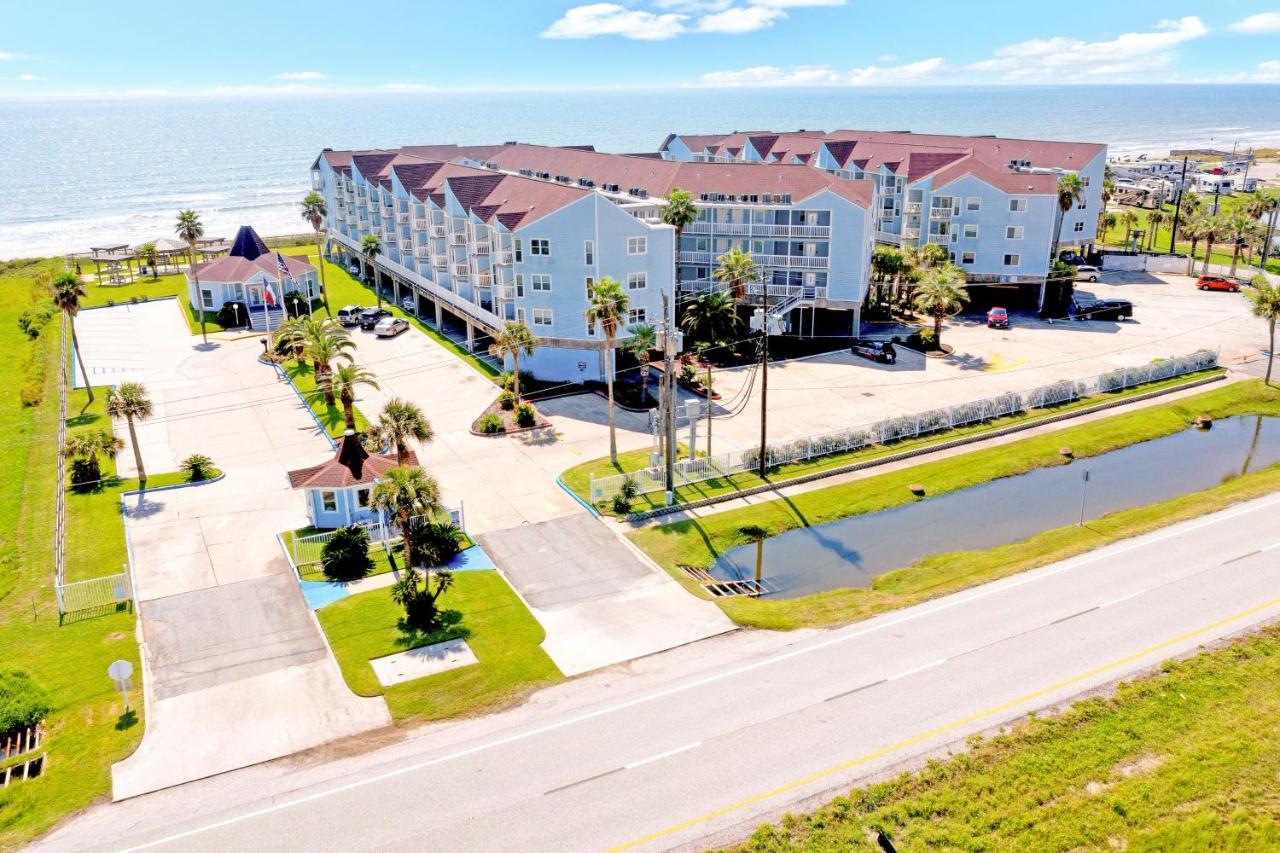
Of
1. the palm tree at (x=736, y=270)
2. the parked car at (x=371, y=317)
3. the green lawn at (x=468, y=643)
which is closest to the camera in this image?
the green lawn at (x=468, y=643)

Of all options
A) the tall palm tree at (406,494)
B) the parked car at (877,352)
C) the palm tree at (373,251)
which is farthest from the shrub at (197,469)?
the parked car at (877,352)

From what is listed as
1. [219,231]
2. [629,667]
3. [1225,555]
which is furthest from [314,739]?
[219,231]

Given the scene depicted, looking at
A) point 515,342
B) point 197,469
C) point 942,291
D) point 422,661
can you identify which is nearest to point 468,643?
point 422,661

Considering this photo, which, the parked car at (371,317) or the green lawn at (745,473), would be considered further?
the parked car at (371,317)

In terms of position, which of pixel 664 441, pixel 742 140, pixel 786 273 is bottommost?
pixel 664 441

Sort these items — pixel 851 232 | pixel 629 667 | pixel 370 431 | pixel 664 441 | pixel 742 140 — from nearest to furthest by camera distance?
pixel 629 667, pixel 370 431, pixel 664 441, pixel 851 232, pixel 742 140

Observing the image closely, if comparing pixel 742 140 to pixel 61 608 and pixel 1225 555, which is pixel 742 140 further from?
pixel 61 608

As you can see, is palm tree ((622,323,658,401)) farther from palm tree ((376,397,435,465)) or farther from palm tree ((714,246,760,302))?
palm tree ((376,397,435,465))

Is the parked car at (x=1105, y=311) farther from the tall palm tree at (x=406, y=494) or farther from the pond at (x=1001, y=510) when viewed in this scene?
the tall palm tree at (x=406, y=494)
